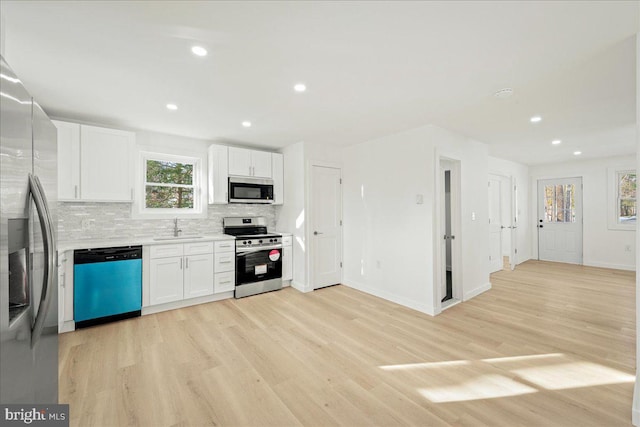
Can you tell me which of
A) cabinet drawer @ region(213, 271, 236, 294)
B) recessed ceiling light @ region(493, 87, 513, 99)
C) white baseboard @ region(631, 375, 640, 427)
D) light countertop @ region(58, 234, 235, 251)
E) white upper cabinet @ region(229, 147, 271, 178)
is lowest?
white baseboard @ region(631, 375, 640, 427)

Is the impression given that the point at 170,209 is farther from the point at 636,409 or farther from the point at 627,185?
the point at 627,185

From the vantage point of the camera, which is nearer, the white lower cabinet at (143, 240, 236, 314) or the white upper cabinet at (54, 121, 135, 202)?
the white upper cabinet at (54, 121, 135, 202)

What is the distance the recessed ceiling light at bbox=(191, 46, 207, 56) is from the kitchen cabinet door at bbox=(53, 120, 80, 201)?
233 cm

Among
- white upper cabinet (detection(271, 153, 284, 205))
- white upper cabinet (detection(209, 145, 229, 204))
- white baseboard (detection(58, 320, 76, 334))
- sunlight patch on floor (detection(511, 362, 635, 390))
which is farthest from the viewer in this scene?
white upper cabinet (detection(271, 153, 284, 205))

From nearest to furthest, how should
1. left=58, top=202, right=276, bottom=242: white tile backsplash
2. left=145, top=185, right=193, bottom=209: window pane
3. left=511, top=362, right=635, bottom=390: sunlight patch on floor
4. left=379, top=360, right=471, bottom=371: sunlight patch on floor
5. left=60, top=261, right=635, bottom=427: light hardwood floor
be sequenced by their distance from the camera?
left=60, top=261, right=635, bottom=427: light hardwood floor → left=511, top=362, right=635, bottom=390: sunlight patch on floor → left=379, top=360, right=471, bottom=371: sunlight patch on floor → left=58, top=202, right=276, bottom=242: white tile backsplash → left=145, top=185, right=193, bottom=209: window pane

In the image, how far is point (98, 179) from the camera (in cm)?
336

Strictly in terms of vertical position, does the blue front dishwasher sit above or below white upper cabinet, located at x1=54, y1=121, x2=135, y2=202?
below


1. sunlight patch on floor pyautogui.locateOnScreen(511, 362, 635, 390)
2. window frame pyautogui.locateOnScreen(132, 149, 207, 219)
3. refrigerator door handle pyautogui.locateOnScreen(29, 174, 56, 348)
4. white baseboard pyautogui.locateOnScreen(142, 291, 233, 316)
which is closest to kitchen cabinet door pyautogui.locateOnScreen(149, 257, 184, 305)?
white baseboard pyautogui.locateOnScreen(142, 291, 233, 316)

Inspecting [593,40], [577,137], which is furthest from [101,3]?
[577,137]

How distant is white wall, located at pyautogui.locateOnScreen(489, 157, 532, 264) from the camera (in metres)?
6.18

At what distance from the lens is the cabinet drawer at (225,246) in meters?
3.96

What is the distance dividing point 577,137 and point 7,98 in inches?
244

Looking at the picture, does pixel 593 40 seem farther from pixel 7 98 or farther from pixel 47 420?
pixel 47 420

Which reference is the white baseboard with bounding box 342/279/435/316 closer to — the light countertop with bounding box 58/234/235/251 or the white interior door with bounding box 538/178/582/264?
the light countertop with bounding box 58/234/235/251
